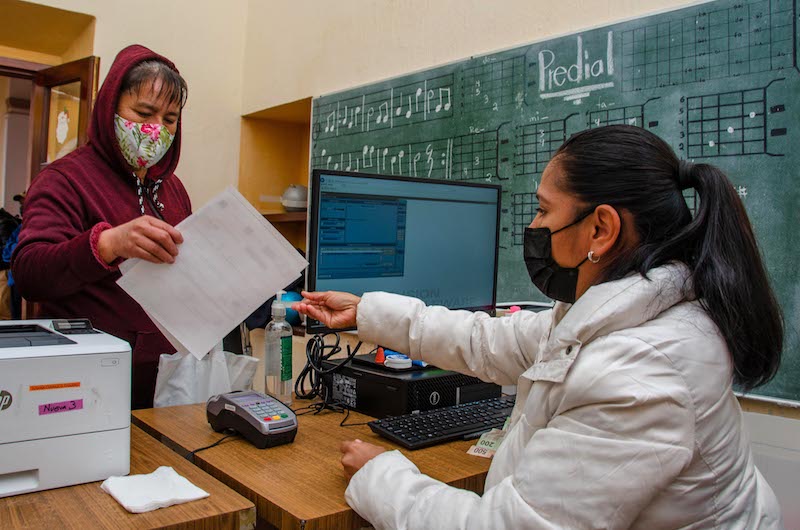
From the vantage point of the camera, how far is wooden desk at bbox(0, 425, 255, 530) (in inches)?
31.4

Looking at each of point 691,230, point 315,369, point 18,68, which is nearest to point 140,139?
point 315,369

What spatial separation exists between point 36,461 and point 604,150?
2.95 ft

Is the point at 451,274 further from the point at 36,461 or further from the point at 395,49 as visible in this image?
the point at 395,49

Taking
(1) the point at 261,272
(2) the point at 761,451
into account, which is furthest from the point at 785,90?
(1) the point at 261,272

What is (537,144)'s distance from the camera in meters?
2.31

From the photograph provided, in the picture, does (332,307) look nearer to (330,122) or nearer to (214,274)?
(214,274)

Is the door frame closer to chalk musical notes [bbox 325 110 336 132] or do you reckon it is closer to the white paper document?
chalk musical notes [bbox 325 110 336 132]

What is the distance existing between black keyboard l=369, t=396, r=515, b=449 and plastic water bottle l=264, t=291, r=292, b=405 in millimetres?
286

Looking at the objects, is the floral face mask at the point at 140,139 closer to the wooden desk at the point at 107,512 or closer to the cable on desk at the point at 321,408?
the cable on desk at the point at 321,408

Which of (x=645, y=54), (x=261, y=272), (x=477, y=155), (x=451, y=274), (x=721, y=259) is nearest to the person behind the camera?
(x=721, y=259)

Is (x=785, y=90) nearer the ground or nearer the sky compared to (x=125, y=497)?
nearer the sky

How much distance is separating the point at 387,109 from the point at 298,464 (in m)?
2.18

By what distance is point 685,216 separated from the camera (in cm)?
89

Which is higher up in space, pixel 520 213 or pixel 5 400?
pixel 520 213
